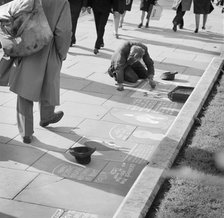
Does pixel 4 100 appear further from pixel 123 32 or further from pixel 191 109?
pixel 123 32

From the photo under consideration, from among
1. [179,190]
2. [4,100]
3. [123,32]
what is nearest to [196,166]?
[179,190]

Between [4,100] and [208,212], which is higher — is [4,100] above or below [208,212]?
Result: below

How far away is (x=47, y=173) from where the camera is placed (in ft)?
19.6

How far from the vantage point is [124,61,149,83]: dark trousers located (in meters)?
9.48

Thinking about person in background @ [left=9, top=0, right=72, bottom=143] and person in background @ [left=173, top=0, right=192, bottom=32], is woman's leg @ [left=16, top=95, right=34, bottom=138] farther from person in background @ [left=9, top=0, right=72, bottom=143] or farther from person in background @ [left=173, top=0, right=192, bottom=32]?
person in background @ [left=173, top=0, right=192, bottom=32]

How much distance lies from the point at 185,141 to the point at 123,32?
8.19 m

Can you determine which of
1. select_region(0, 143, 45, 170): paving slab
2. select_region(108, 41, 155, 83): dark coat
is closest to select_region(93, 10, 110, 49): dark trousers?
select_region(108, 41, 155, 83): dark coat

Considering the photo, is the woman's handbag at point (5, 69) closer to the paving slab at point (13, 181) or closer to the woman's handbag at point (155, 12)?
the paving slab at point (13, 181)

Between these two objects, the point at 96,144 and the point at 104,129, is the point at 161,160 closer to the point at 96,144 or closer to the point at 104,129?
the point at 96,144

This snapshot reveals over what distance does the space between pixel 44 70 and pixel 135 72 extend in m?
3.44

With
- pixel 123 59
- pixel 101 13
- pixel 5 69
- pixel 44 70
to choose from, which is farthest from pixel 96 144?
pixel 101 13

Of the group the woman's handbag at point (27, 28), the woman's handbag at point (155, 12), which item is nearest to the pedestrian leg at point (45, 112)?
the woman's handbag at point (27, 28)

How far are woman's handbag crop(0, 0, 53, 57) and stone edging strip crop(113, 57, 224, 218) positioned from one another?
1.68 m

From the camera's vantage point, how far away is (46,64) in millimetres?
6527
